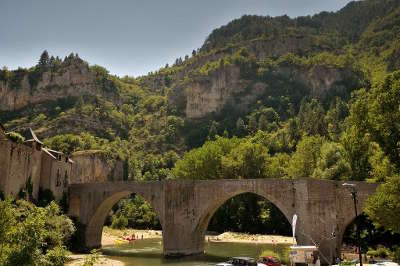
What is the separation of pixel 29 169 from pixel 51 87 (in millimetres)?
87850

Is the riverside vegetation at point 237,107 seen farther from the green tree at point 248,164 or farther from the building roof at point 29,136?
the building roof at point 29,136

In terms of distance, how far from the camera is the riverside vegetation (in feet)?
209

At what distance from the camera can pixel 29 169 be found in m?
40.9

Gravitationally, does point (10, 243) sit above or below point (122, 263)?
above

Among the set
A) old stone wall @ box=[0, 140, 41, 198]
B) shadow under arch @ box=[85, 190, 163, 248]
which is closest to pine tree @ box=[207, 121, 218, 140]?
shadow under arch @ box=[85, 190, 163, 248]

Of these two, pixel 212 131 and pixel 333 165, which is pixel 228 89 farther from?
pixel 333 165

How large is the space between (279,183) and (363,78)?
9922 cm

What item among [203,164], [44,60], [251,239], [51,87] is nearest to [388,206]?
[251,239]

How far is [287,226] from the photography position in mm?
56781

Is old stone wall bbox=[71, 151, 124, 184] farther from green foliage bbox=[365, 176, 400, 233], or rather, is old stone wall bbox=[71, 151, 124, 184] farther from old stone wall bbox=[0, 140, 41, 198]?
green foliage bbox=[365, 176, 400, 233]

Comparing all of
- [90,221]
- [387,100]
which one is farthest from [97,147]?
[387,100]

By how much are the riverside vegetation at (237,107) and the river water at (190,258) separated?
9973 millimetres

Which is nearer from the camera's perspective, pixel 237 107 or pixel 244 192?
pixel 244 192

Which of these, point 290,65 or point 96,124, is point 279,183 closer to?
point 96,124
